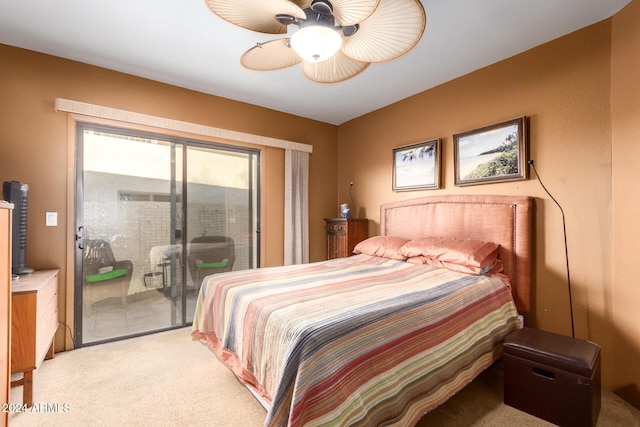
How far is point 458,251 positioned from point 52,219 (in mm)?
3644

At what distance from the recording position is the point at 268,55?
6.19 feet

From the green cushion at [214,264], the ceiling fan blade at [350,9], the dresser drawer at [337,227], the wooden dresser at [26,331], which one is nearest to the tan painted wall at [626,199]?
the ceiling fan blade at [350,9]

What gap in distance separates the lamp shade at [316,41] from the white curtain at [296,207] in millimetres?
2502

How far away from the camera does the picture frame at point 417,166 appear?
3.28m

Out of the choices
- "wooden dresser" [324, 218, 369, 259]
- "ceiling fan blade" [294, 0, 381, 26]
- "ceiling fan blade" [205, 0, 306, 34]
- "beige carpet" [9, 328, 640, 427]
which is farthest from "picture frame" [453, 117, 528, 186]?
"ceiling fan blade" [205, 0, 306, 34]

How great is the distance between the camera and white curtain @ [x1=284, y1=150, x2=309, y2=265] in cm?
404

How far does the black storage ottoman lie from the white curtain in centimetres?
273

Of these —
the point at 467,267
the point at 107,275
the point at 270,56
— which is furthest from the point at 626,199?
the point at 107,275

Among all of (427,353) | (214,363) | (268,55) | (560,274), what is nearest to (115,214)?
(214,363)

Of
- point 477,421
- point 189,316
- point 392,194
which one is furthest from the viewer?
point 392,194

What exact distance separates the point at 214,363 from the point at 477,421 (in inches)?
77.9

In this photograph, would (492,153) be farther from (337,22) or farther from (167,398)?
(167,398)

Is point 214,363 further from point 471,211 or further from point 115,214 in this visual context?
point 471,211

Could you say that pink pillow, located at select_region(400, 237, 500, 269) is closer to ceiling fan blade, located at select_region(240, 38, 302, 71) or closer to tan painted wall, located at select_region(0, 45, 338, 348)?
ceiling fan blade, located at select_region(240, 38, 302, 71)
